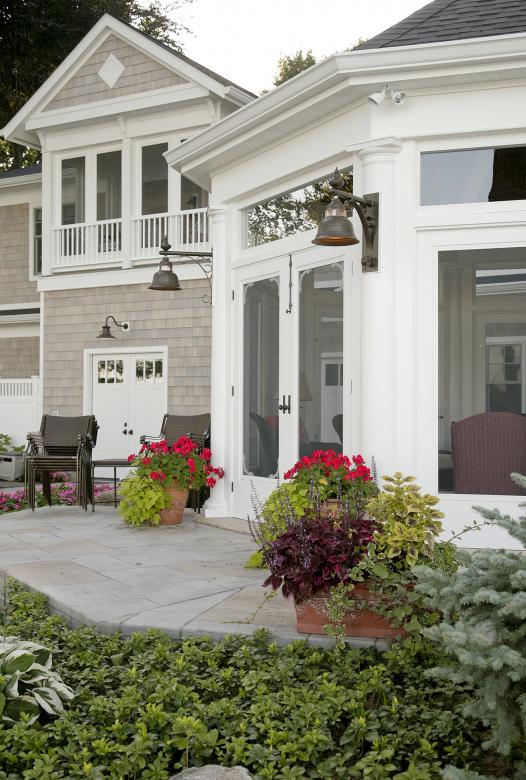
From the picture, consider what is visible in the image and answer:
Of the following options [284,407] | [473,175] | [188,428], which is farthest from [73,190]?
[473,175]

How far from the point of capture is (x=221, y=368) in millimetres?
7777

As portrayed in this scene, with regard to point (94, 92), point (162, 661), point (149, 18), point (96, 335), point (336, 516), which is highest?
point (149, 18)

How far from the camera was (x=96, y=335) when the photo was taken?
1398 centimetres

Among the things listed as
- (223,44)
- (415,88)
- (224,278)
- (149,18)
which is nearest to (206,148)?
(224,278)

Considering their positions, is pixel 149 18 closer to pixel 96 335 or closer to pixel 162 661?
pixel 96 335

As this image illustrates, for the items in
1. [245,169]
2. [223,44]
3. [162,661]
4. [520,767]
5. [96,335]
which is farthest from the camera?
[223,44]

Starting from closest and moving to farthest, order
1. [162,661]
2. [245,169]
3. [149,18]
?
1. [162,661]
2. [245,169]
3. [149,18]

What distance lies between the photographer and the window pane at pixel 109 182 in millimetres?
14360

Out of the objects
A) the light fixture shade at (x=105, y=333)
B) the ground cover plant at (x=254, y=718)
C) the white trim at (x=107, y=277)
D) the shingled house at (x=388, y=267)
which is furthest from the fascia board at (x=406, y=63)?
the light fixture shade at (x=105, y=333)

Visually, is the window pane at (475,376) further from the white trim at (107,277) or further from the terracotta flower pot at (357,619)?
the white trim at (107,277)

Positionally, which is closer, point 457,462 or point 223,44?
point 457,462

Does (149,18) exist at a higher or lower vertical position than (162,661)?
higher

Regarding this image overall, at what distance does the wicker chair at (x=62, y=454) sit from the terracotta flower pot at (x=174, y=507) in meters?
1.23

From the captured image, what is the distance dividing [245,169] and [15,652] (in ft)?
16.7
